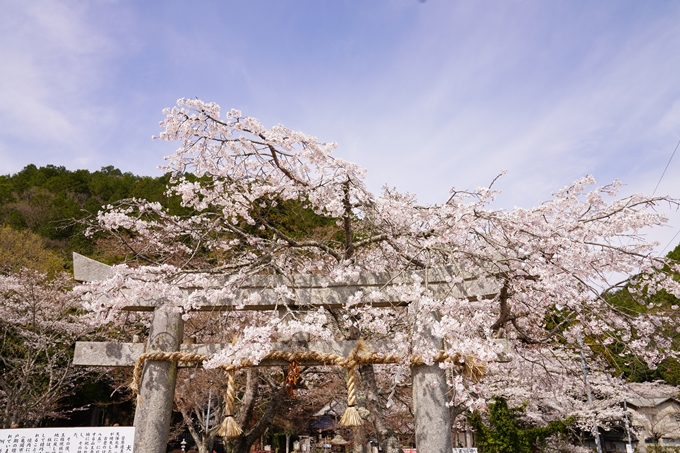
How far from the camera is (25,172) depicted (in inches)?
1393

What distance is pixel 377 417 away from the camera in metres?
4.29

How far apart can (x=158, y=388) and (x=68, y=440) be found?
1.04m

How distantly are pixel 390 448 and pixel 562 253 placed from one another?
103 inches

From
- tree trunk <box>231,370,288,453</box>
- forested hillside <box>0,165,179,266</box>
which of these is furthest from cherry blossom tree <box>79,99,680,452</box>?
forested hillside <box>0,165,179,266</box>

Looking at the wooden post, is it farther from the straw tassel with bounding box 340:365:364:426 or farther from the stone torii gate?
the straw tassel with bounding box 340:365:364:426

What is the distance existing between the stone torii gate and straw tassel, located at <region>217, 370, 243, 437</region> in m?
0.35

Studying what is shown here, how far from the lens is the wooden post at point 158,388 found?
396 cm

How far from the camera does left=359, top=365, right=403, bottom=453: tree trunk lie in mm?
4192

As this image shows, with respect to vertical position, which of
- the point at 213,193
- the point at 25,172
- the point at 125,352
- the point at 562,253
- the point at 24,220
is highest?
the point at 25,172

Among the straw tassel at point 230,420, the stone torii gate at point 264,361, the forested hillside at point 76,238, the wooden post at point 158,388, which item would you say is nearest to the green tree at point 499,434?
the forested hillside at point 76,238

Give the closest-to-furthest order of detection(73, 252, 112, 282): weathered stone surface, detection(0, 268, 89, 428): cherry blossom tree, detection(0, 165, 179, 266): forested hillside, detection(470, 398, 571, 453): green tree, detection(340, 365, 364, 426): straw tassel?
detection(340, 365, 364, 426): straw tassel
detection(73, 252, 112, 282): weathered stone surface
detection(470, 398, 571, 453): green tree
detection(0, 268, 89, 428): cherry blossom tree
detection(0, 165, 179, 266): forested hillside

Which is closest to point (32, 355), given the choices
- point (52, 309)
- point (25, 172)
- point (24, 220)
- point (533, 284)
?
point (52, 309)

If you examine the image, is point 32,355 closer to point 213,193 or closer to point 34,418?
point 34,418

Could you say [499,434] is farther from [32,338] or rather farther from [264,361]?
[32,338]
